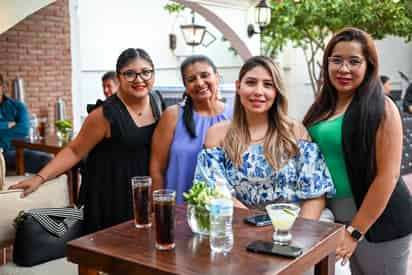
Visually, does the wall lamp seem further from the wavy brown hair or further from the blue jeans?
the wavy brown hair

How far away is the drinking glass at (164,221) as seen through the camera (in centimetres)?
176

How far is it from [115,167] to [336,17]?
616cm

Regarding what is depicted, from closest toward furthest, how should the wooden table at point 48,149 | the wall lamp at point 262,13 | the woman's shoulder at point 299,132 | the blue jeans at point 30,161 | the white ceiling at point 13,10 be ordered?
the woman's shoulder at point 299,132, the wooden table at point 48,149, the blue jeans at point 30,161, the white ceiling at point 13,10, the wall lamp at point 262,13

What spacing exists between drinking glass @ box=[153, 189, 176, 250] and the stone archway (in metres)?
5.93

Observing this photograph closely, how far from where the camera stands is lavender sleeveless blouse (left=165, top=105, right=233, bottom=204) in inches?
102

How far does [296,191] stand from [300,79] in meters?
10.2

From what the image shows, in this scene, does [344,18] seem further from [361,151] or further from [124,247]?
[124,247]

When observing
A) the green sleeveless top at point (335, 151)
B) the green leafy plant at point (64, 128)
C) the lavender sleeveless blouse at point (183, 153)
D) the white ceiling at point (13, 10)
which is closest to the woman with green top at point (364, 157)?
the green sleeveless top at point (335, 151)

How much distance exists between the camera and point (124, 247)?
1794 millimetres

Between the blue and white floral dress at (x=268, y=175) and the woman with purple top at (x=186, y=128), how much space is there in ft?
0.97

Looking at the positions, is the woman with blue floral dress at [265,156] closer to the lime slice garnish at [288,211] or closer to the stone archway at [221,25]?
the lime slice garnish at [288,211]

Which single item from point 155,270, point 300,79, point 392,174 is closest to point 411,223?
point 392,174

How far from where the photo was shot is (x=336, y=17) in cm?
808

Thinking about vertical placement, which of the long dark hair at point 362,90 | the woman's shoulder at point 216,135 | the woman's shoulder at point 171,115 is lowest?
the woman's shoulder at point 216,135
